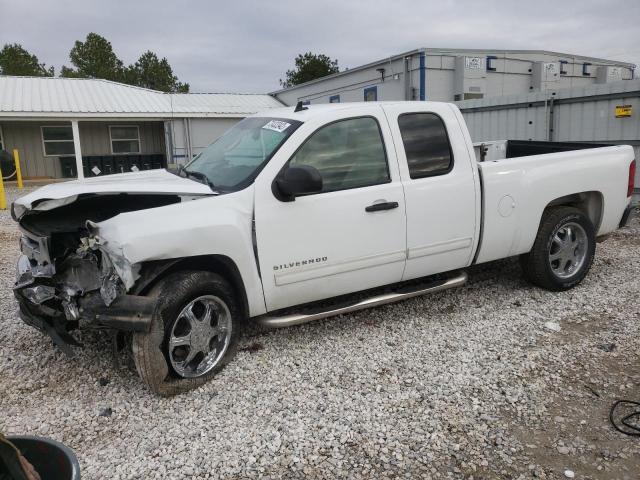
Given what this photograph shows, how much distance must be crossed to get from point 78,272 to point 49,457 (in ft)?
6.12

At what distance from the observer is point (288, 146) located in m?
3.91

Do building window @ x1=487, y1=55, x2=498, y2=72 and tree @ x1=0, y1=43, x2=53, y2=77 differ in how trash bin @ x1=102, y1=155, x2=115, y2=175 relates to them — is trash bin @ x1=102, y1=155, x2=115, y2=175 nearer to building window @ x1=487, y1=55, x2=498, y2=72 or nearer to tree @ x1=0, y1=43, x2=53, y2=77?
building window @ x1=487, y1=55, x2=498, y2=72

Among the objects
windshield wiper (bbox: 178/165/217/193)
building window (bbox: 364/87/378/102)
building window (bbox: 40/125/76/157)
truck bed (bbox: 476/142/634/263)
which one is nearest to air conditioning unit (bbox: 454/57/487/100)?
building window (bbox: 364/87/378/102)

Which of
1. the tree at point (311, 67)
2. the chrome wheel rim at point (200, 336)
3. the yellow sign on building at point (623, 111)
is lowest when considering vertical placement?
the chrome wheel rim at point (200, 336)

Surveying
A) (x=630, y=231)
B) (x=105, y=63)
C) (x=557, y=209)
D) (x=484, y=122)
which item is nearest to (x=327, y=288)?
(x=557, y=209)

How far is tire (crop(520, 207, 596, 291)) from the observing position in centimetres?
515

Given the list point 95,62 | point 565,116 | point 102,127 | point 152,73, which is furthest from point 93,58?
point 565,116

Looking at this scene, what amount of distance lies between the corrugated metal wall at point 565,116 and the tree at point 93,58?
43296 millimetres

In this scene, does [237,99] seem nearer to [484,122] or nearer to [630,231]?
[484,122]

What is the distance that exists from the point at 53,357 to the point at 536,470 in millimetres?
3569

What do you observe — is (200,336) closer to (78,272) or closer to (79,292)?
(79,292)

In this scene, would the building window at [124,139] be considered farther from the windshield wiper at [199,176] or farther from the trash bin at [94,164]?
the windshield wiper at [199,176]

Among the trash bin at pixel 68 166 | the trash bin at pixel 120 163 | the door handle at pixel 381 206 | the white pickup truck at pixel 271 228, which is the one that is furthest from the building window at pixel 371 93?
the door handle at pixel 381 206

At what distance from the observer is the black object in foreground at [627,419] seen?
3062 millimetres
